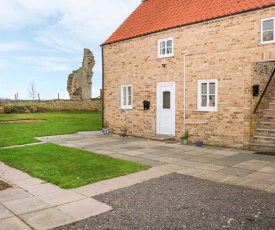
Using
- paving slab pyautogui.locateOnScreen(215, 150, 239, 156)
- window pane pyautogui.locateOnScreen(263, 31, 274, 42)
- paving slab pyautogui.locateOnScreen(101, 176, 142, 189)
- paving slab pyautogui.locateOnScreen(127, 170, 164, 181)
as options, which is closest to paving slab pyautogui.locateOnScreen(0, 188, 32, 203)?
paving slab pyautogui.locateOnScreen(101, 176, 142, 189)

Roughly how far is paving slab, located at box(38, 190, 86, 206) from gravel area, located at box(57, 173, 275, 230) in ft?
1.61

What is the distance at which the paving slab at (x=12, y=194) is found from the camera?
5.42m

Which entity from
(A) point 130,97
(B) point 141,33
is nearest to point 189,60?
(B) point 141,33

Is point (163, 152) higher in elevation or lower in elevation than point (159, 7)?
lower

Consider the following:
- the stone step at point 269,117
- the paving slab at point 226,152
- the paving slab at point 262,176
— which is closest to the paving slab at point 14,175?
the paving slab at point 262,176

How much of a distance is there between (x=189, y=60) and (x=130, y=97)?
443 cm

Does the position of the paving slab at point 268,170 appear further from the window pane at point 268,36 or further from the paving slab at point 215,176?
the window pane at point 268,36

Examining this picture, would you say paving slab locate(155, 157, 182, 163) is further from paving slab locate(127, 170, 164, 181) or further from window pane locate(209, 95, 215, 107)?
window pane locate(209, 95, 215, 107)

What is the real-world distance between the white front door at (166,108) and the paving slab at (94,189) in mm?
7647

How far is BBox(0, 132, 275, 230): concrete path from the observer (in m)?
4.62

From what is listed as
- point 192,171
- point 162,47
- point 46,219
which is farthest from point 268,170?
point 162,47

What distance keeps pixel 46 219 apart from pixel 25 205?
0.84 meters

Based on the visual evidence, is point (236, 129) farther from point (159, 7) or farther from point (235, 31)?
point (159, 7)

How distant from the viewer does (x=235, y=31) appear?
1093cm
